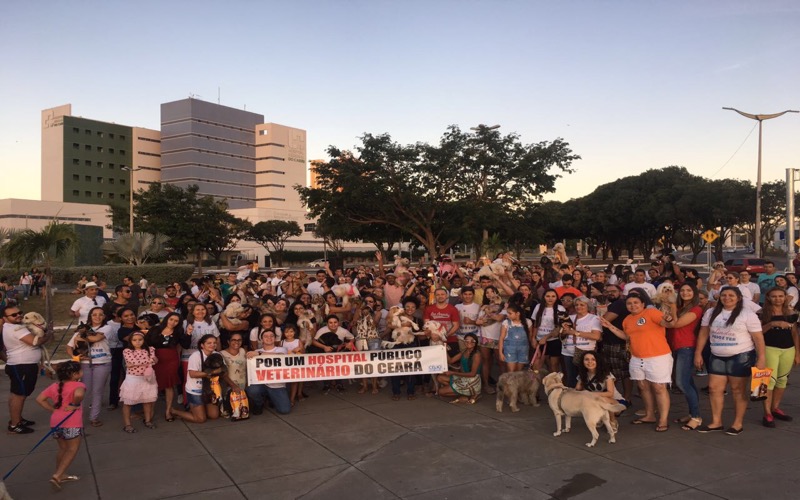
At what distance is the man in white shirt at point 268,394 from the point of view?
26.5 feet

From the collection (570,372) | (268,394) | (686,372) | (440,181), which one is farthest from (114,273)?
(686,372)

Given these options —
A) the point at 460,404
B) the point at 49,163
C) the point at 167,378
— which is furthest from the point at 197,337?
the point at 49,163

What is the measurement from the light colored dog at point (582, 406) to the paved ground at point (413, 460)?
21 cm

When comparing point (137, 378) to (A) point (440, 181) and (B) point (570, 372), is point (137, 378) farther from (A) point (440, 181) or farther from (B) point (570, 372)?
(A) point (440, 181)

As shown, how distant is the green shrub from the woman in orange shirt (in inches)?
1099

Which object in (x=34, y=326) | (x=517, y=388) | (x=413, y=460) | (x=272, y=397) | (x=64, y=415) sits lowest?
(x=413, y=460)

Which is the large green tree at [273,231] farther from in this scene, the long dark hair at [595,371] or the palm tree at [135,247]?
the long dark hair at [595,371]

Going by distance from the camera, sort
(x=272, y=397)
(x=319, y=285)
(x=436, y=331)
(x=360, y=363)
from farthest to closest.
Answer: (x=319, y=285) → (x=436, y=331) → (x=360, y=363) → (x=272, y=397)

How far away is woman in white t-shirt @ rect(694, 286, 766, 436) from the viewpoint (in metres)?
6.49

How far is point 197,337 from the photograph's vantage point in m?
8.30

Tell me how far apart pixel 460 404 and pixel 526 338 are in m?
1.33

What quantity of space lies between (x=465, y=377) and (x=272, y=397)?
8.99 feet

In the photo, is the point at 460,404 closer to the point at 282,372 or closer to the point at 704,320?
the point at 282,372

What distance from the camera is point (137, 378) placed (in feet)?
24.1
